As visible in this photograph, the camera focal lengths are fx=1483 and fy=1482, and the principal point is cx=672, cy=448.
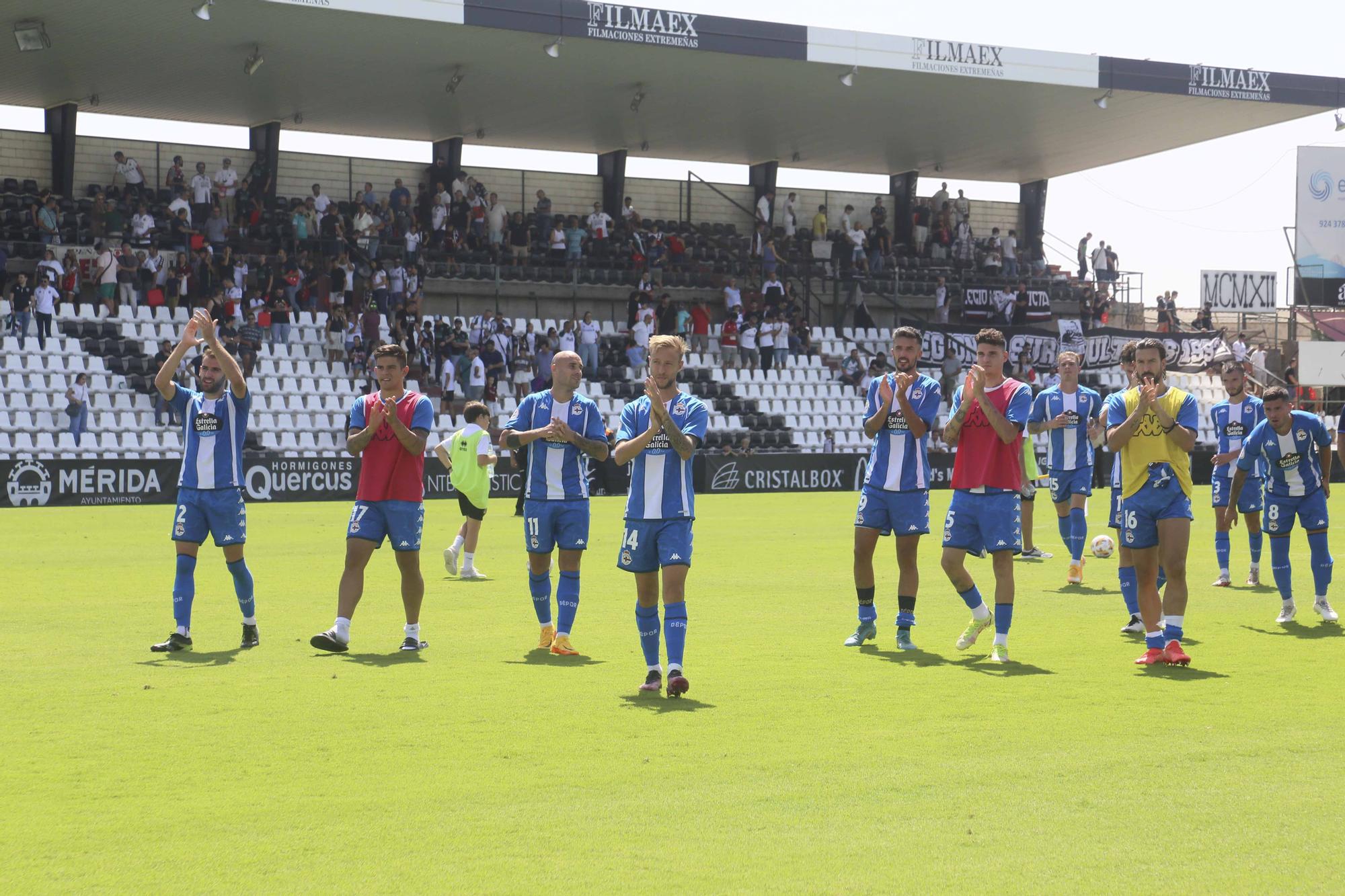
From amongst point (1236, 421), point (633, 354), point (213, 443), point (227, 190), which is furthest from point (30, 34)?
point (1236, 421)

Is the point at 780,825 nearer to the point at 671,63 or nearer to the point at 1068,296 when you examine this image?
the point at 671,63

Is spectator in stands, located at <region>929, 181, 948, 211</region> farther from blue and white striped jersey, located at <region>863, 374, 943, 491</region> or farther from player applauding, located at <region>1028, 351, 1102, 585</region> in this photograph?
blue and white striped jersey, located at <region>863, 374, 943, 491</region>

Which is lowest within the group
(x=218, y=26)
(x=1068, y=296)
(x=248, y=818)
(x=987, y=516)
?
(x=248, y=818)

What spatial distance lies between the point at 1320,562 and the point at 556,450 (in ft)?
21.2

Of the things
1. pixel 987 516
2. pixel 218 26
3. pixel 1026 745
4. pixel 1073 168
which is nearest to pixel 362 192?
pixel 218 26

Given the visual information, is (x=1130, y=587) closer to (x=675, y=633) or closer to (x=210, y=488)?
(x=675, y=633)

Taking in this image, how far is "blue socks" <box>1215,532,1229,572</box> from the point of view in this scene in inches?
567

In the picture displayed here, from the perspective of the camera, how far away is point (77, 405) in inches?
1093

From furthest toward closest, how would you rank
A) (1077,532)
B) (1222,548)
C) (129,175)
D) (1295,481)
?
(129,175)
(1077,532)
(1222,548)
(1295,481)

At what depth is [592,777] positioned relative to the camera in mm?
6547

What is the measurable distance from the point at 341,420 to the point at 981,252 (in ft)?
69.8

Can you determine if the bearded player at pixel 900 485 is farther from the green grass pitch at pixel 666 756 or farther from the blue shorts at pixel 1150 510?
the blue shorts at pixel 1150 510

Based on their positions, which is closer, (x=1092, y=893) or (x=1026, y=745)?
(x=1092, y=893)

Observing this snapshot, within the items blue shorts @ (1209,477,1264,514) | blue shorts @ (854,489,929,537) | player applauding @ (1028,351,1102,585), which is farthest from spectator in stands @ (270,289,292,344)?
blue shorts @ (854,489,929,537)
